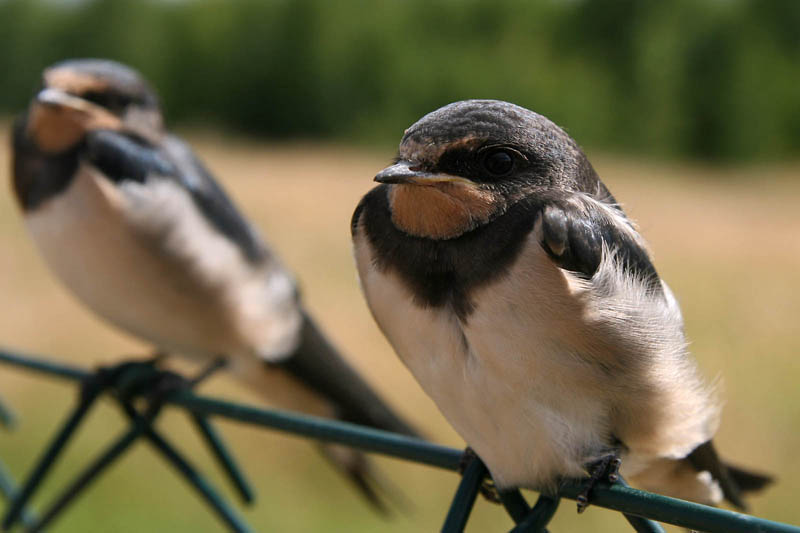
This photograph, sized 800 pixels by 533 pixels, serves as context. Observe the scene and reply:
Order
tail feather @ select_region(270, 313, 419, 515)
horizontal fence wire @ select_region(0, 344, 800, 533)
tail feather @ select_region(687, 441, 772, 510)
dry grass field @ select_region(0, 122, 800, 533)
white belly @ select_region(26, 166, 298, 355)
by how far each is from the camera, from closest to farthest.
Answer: horizontal fence wire @ select_region(0, 344, 800, 533)
tail feather @ select_region(687, 441, 772, 510)
white belly @ select_region(26, 166, 298, 355)
tail feather @ select_region(270, 313, 419, 515)
dry grass field @ select_region(0, 122, 800, 533)

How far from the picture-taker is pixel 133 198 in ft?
7.02

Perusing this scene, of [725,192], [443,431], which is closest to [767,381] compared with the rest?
[443,431]

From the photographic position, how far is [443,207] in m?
1.08

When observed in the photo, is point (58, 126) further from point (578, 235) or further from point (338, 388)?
point (578, 235)

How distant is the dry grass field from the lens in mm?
3910

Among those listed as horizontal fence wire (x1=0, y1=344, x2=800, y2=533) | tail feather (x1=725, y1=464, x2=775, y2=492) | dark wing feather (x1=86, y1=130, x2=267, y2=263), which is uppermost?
horizontal fence wire (x1=0, y1=344, x2=800, y2=533)

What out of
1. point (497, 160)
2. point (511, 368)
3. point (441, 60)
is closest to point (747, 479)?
point (511, 368)

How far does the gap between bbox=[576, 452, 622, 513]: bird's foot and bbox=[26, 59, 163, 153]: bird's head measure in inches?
59.2

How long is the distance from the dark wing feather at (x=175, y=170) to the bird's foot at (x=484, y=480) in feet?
3.88

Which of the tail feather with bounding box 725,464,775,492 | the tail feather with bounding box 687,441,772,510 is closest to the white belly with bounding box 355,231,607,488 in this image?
the tail feather with bounding box 687,441,772,510

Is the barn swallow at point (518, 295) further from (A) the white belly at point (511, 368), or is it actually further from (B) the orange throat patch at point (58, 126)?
(B) the orange throat patch at point (58, 126)

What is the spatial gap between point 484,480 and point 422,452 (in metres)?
0.25

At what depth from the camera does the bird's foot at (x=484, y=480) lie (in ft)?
3.73

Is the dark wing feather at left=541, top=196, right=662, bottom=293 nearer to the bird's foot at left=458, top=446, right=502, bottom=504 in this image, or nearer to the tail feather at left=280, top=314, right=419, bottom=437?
the bird's foot at left=458, top=446, right=502, bottom=504
